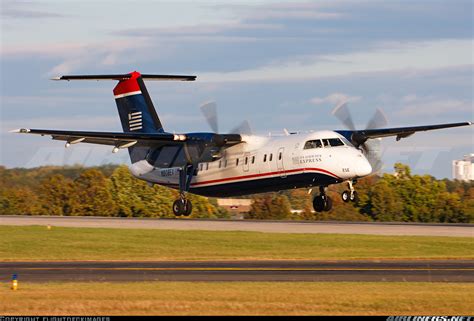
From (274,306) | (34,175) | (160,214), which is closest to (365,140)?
(274,306)

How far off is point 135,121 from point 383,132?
569 inches

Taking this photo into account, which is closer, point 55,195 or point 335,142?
point 335,142

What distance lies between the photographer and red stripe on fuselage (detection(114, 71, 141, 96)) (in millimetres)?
52250

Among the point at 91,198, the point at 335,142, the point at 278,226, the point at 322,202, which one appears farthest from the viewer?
the point at 91,198

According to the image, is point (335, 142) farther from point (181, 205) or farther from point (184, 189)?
point (181, 205)

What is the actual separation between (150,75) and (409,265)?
24812mm

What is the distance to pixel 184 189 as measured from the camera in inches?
1884

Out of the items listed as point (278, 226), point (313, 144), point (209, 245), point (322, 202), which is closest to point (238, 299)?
point (209, 245)

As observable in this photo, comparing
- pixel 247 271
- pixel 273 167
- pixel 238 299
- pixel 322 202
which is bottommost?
pixel 238 299

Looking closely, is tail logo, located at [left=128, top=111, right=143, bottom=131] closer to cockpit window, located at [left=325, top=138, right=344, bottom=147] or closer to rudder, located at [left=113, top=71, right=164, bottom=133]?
rudder, located at [left=113, top=71, right=164, bottom=133]

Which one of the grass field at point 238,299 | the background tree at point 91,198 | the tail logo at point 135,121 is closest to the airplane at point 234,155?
the tail logo at point 135,121

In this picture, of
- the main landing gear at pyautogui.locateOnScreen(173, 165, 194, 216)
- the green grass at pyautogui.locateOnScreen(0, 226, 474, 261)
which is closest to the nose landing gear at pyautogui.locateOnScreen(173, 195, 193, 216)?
the main landing gear at pyautogui.locateOnScreen(173, 165, 194, 216)

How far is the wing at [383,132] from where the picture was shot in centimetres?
4503

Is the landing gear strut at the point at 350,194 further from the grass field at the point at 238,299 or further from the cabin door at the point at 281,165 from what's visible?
the grass field at the point at 238,299
